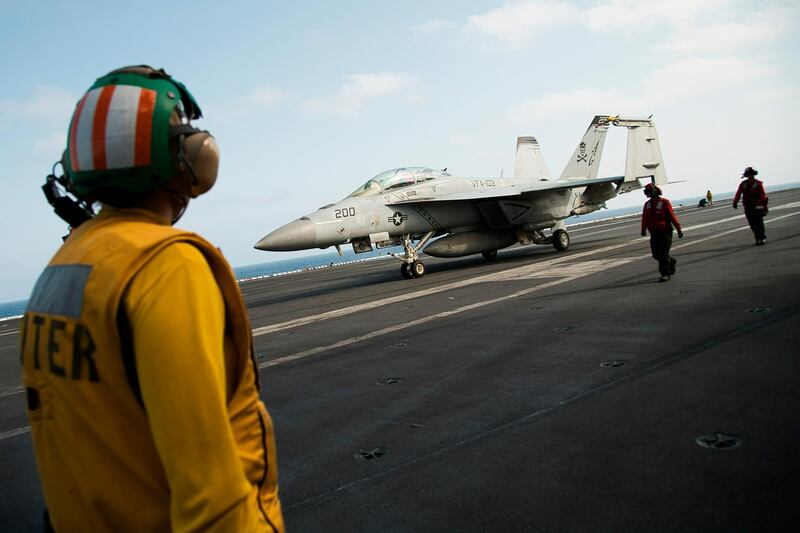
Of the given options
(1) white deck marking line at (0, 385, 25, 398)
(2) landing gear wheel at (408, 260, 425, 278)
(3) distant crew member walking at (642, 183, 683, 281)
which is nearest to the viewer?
(1) white deck marking line at (0, 385, 25, 398)

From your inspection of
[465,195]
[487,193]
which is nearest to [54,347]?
[465,195]

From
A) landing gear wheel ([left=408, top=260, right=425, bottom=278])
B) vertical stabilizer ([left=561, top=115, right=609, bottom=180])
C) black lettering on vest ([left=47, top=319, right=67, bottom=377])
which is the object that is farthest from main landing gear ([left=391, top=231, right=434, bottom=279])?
black lettering on vest ([left=47, top=319, right=67, bottom=377])

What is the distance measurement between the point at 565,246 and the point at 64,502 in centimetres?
1974

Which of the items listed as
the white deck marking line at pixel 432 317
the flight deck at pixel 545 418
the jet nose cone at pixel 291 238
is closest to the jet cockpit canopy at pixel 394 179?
the jet nose cone at pixel 291 238

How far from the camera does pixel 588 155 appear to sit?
24172mm

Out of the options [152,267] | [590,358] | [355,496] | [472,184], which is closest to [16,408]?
[355,496]

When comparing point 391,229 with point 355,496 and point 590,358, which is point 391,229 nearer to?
point 590,358

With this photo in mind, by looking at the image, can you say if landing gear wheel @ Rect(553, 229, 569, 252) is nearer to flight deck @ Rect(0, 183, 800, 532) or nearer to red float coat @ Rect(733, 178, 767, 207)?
red float coat @ Rect(733, 178, 767, 207)

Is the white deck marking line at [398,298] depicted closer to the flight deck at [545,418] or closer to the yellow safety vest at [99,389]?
the flight deck at [545,418]

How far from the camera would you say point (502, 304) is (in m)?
9.89

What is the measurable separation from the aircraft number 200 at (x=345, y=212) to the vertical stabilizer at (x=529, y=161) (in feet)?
33.0

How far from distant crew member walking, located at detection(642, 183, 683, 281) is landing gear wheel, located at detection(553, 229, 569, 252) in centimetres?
909

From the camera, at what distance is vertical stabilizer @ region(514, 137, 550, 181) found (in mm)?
23375

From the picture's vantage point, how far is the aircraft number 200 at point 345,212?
49.3 feet
